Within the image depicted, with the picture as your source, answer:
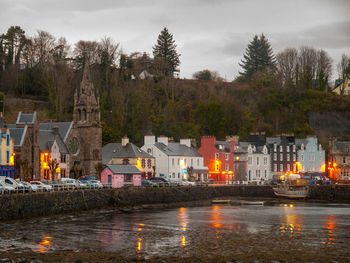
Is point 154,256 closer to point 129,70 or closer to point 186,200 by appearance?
point 186,200

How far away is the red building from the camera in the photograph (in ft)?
332

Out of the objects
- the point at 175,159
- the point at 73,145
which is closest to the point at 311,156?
the point at 175,159

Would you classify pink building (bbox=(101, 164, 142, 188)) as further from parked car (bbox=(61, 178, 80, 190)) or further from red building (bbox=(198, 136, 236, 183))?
red building (bbox=(198, 136, 236, 183))

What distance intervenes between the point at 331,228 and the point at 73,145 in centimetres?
4537

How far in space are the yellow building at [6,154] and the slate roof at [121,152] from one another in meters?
20.9

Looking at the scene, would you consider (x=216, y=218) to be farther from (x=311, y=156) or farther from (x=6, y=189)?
(x=311, y=156)

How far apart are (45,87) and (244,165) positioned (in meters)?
40.0

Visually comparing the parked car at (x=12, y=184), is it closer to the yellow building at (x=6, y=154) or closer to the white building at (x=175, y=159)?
the yellow building at (x=6, y=154)

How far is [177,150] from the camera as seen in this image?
→ 9644 centimetres

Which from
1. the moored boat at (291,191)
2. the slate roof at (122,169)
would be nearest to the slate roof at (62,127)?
the slate roof at (122,169)

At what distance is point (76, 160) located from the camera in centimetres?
8438

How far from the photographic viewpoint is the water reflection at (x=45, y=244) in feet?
123

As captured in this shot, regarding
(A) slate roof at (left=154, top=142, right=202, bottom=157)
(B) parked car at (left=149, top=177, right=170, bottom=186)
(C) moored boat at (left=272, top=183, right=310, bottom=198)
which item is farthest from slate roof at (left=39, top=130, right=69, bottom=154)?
(C) moored boat at (left=272, top=183, right=310, bottom=198)

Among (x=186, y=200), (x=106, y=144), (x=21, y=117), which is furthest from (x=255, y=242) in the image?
(x=106, y=144)
